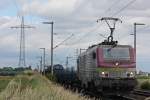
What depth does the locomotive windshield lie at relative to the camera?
3466 cm

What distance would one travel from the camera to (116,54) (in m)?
34.7

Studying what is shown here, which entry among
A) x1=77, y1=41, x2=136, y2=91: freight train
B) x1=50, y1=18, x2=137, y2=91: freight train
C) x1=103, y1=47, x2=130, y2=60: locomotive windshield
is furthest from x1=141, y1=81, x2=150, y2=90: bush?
x1=103, y1=47, x2=130, y2=60: locomotive windshield

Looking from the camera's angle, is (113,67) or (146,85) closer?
(113,67)

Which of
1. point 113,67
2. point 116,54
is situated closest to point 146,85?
point 116,54

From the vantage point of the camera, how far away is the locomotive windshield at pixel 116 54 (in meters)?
34.7

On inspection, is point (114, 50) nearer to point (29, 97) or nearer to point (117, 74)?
point (117, 74)

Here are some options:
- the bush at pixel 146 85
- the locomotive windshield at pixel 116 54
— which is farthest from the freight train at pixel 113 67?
the bush at pixel 146 85

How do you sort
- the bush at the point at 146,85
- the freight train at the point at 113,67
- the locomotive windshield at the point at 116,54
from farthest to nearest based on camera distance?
1. the bush at the point at 146,85
2. the locomotive windshield at the point at 116,54
3. the freight train at the point at 113,67

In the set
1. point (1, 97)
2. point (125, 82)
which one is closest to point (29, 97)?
point (1, 97)

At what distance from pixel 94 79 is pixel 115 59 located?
225cm

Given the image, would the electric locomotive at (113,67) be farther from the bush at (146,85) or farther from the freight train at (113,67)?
the bush at (146,85)

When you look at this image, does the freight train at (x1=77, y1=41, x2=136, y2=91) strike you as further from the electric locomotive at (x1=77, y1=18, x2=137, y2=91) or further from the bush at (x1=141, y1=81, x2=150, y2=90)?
the bush at (x1=141, y1=81, x2=150, y2=90)

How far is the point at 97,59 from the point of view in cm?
3475

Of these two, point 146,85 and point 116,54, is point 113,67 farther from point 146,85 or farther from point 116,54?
point 146,85
